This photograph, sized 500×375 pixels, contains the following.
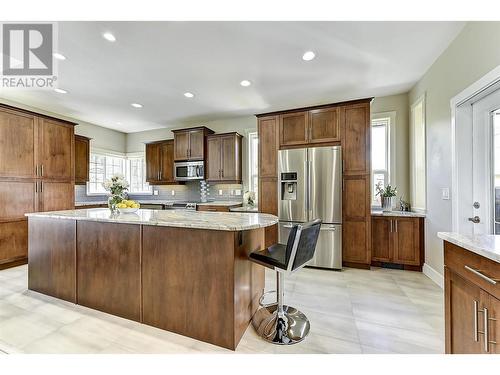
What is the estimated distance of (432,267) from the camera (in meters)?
3.03

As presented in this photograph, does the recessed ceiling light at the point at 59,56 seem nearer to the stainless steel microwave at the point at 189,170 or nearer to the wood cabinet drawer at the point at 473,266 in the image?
the stainless steel microwave at the point at 189,170

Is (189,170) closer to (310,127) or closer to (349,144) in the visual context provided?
(310,127)

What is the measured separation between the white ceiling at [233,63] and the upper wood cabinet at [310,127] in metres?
0.42

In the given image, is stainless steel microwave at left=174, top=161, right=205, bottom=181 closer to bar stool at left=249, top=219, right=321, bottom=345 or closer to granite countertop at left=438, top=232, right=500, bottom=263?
bar stool at left=249, top=219, right=321, bottom=345

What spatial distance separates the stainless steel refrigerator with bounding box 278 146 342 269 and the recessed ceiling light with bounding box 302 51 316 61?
123cm

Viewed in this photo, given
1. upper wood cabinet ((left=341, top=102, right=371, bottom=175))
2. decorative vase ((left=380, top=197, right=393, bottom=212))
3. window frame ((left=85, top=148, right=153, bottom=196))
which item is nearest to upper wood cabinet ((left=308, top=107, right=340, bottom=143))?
upper wood cabinet ((left=341, top=102, right=371, bottom=175))

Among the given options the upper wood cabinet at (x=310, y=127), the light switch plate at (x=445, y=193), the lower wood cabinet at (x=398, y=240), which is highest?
the upper wood cabinet at (x=310, y=127)

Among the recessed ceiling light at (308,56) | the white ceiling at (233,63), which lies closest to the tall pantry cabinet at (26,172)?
the white ceiling at (233,63)

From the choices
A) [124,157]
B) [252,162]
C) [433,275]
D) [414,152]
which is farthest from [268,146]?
[124,157]

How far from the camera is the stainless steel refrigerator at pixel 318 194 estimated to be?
11.1 ft

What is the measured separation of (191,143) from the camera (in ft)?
16.7
